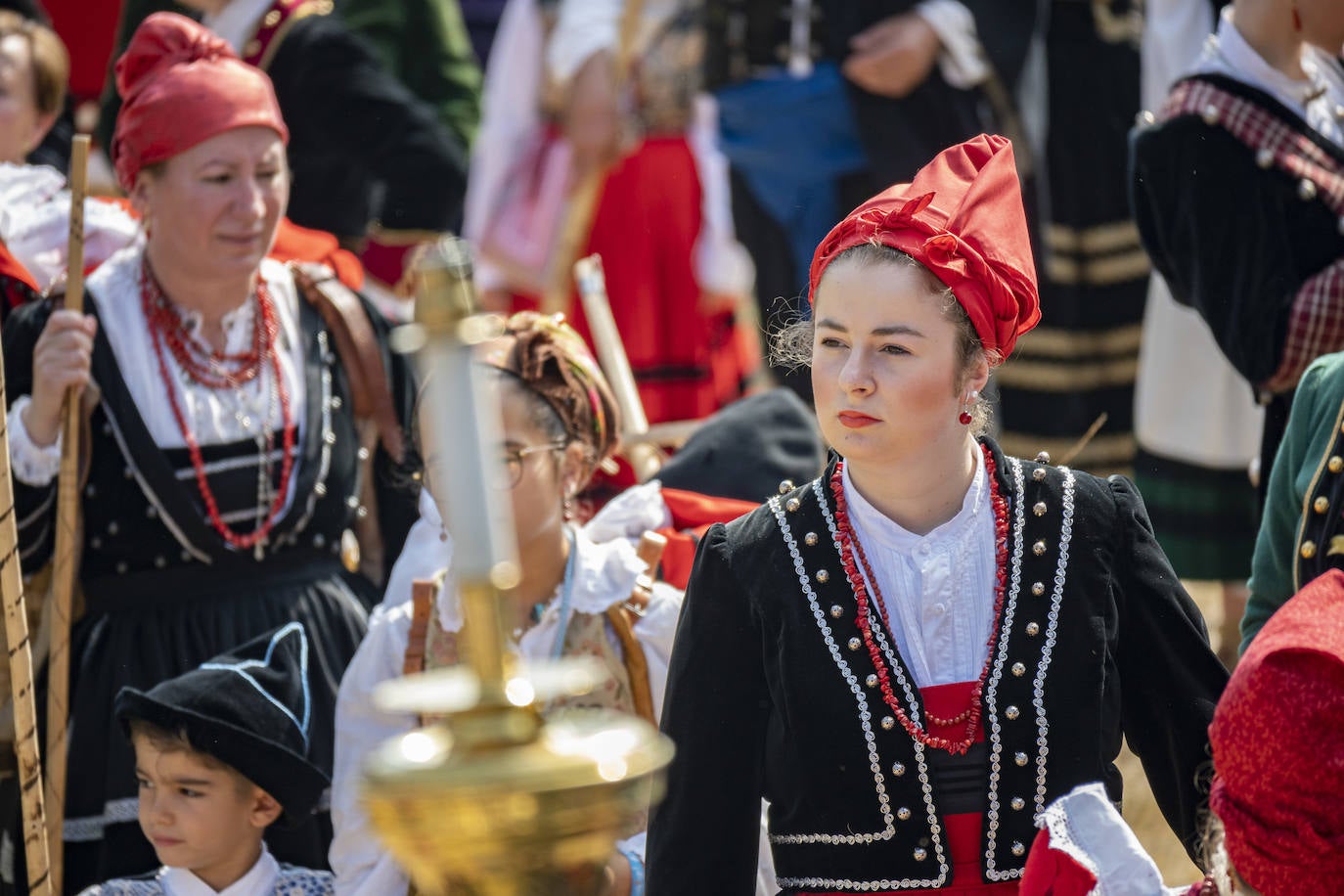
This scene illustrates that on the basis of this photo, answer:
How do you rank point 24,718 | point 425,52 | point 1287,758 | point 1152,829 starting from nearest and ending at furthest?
point 1287,758, point 24,718, point 1152,829, point 425,52

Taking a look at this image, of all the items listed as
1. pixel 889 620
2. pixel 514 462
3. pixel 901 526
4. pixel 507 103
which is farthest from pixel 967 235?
pixel 507 103

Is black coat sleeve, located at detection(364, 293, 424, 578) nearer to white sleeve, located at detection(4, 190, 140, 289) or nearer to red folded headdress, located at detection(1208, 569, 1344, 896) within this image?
white sleeve, located at detection(4, 190, 140, 289)

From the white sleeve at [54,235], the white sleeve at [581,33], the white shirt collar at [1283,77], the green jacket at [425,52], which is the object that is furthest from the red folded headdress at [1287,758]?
the white sleeve at [581,33]

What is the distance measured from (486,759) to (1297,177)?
10.8 feet

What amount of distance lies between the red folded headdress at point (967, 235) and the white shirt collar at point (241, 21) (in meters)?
3.22

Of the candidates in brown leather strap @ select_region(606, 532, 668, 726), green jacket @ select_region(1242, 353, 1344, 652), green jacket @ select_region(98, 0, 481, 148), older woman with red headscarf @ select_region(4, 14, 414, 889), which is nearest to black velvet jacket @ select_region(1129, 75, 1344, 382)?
green jacket @ select_region(1242, 353, 1344, 652)

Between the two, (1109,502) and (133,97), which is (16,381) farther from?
(1109,502)

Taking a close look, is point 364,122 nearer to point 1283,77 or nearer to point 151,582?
point 151,582

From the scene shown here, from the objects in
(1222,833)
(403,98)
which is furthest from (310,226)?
(1222,833)

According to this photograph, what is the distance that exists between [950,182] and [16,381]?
214 cm

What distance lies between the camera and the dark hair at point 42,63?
17.9 ft

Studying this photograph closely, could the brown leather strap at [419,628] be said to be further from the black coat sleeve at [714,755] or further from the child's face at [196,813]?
the black coat sleeve at [714,755]

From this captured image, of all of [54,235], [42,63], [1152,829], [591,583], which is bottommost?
[1152,829]

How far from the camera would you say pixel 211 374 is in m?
4.09
